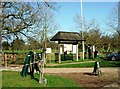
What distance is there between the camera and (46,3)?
1730cm

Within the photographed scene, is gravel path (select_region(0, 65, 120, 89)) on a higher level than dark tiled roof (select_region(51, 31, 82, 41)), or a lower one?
lower

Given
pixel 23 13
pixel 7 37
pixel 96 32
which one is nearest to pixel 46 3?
pixel 23 13

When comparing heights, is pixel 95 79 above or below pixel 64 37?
below

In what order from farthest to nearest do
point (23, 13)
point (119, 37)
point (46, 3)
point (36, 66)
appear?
1. point (119, 37)
2. point (23, 13)
3. point (46, 3)
4. point (36, 66)

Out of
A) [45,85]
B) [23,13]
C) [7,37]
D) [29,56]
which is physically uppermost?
[23,13]

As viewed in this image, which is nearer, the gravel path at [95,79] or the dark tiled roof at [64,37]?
the gravel path at [95,79]

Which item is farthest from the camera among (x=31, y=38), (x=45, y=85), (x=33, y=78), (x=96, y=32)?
(x=96, y=32)

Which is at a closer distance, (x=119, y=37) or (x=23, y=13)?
(x=23, y=13)

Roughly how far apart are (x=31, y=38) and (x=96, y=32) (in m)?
36.6

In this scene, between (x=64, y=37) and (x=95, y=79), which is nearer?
(x=95, y=79)

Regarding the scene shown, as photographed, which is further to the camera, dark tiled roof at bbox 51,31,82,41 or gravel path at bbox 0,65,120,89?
dark tiled roof at bbox 51,31,82,41

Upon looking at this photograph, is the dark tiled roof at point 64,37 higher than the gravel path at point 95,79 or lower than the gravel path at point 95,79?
higher

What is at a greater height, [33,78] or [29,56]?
[29,56]

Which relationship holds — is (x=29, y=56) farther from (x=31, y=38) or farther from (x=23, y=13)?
(x=31, y=38)
